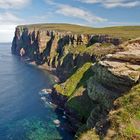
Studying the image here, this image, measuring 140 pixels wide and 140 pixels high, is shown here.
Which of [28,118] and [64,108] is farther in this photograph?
[64,108]

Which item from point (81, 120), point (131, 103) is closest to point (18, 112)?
point (81, 120)

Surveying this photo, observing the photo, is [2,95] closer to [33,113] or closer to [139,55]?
[33,113]

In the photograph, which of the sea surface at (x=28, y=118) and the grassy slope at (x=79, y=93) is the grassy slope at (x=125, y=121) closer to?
the sea surface at (x=28, y=118)

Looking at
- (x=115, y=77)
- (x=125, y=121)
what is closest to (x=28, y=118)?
(x=115, y=77)

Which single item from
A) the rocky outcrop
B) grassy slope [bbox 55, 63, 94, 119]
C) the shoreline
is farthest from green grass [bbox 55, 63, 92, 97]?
the rocky outcrop

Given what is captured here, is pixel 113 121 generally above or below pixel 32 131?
above

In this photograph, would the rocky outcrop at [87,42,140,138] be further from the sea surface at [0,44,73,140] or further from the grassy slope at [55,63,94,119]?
the grassy slope at [55,63,94,119]

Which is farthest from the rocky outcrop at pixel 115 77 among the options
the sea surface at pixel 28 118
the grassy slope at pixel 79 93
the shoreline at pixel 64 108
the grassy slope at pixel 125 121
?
the grassy slope at pixel 79 93

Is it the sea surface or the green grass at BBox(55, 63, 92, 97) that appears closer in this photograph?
the sea surface

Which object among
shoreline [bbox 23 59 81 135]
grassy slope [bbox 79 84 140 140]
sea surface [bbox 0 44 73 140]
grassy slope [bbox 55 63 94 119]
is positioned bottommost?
sea surface [bbox 0 44 73 140]

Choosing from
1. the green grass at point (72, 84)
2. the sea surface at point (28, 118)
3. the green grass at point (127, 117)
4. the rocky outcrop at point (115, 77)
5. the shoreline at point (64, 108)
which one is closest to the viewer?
the green grass at point (127, 117)

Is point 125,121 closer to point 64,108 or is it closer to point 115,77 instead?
point 115,77
